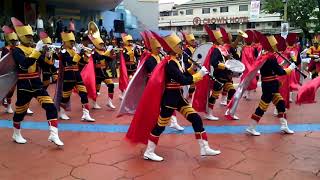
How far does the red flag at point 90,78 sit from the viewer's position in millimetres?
8719

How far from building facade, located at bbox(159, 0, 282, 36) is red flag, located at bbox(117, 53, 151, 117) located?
42.9 meters

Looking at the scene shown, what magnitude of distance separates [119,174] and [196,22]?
51176 millimetres

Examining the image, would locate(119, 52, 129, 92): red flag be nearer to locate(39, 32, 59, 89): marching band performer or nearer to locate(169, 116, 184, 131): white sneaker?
locate(39, 32, 59, 89): marching band performer

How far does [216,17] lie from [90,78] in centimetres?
4738

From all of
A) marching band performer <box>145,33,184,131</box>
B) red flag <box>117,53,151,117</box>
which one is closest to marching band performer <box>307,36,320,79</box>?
marching band performer <box>145,33,184,131</box>

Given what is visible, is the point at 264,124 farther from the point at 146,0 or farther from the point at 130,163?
the point at 146,0

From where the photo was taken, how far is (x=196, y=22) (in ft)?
180

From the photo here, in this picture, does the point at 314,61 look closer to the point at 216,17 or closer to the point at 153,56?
the point at 153,56

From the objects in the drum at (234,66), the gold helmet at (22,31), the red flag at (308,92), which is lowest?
the red flag at (308,92)

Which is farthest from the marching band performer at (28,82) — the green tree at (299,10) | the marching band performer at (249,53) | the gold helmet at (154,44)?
the green tree at (299,10)

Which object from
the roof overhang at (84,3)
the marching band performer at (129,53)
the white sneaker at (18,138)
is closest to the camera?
the white sneaker at (18,138)

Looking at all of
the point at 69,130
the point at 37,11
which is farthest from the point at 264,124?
the point at 37,11

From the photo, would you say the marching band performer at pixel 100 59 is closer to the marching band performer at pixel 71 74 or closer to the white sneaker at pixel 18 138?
the marching band performer at pixel 71 74

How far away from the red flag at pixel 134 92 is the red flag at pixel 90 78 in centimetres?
262
